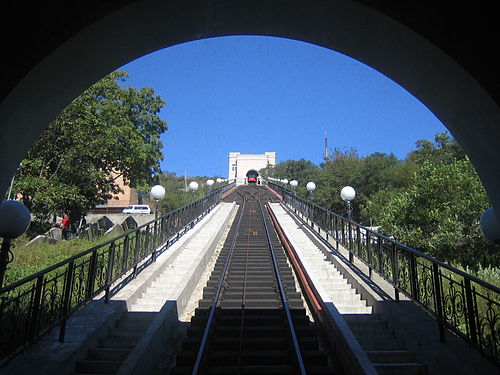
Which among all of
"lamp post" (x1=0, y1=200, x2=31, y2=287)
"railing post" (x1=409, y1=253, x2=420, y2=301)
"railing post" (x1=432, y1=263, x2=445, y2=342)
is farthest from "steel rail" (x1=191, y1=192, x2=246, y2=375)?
"railing post" (x1=409, y1=253, x2=420, y2=301)

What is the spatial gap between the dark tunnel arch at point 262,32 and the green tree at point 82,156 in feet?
Answer: 43.7

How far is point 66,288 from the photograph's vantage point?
4.79 m

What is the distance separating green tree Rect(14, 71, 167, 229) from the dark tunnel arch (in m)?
13.3

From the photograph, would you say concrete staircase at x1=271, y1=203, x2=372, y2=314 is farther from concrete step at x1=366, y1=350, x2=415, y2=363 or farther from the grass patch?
the grass patch

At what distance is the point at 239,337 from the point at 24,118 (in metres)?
4.40

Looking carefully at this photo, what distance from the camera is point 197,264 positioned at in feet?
28.7

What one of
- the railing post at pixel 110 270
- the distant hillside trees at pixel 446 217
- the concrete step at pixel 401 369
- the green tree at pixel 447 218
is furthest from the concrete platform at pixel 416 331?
the green tree at pixel 447 218

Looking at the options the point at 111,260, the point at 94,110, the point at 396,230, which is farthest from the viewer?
the point at 94,110

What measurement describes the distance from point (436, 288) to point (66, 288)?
4.89m

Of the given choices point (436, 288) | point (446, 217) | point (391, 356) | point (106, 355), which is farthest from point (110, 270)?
point (446, 217)

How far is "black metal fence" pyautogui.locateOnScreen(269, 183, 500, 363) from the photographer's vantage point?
3.98 metres

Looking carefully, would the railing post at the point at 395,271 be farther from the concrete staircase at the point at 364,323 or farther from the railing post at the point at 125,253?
the railing post at the point at 125,253

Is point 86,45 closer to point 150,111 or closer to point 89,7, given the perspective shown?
point 89,7

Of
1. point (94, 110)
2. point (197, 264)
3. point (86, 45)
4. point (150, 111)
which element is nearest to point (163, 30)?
point (86, 45)
